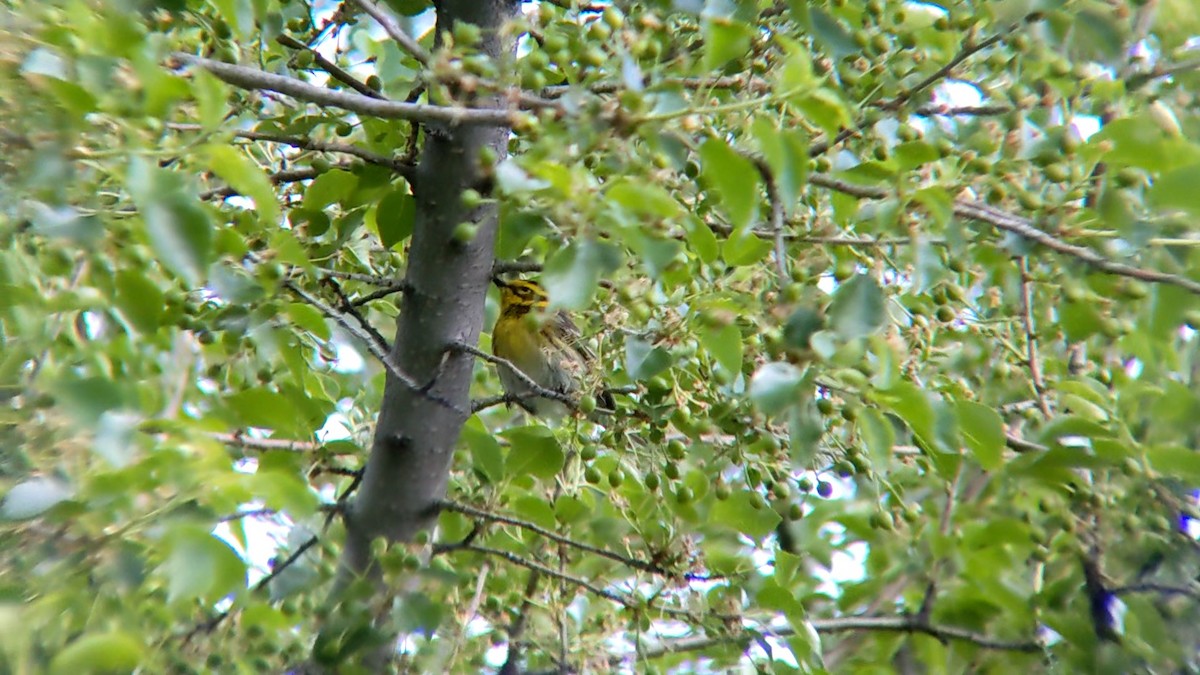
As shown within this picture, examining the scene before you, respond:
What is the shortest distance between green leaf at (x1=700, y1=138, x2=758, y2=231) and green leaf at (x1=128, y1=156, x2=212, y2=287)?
0.54 meters

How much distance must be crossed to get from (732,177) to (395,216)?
95 cm

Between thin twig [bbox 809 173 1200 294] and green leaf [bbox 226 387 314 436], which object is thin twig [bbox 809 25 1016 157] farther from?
green leaf [bbox 226 387 314 436]

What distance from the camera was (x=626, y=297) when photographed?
1.59 meters

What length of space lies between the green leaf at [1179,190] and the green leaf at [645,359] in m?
0.65

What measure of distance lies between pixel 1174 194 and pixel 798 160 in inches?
20.7

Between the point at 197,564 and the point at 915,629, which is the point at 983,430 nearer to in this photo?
the point at 197,564

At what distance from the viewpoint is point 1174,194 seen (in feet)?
4.80

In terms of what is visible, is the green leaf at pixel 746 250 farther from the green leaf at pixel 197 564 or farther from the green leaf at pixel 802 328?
the green leaf at pixel 197 564


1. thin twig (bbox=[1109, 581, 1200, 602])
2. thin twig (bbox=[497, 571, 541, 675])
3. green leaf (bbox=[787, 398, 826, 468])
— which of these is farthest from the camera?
thin twig (bbox=[1109, 581, 1200, 602])

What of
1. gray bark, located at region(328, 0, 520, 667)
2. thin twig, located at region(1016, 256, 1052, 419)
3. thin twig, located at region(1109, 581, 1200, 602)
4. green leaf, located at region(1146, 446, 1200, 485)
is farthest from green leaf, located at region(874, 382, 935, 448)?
thin twig, located at region(1109, 581, 1200, 602)

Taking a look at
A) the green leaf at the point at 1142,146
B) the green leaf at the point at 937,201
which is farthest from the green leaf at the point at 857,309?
the green leaf at the point at 1142,146

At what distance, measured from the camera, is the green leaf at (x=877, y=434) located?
1430mm

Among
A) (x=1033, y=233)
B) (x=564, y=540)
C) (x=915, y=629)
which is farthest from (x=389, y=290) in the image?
(x=915, y=629)

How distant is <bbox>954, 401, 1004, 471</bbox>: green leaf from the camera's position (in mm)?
1653
